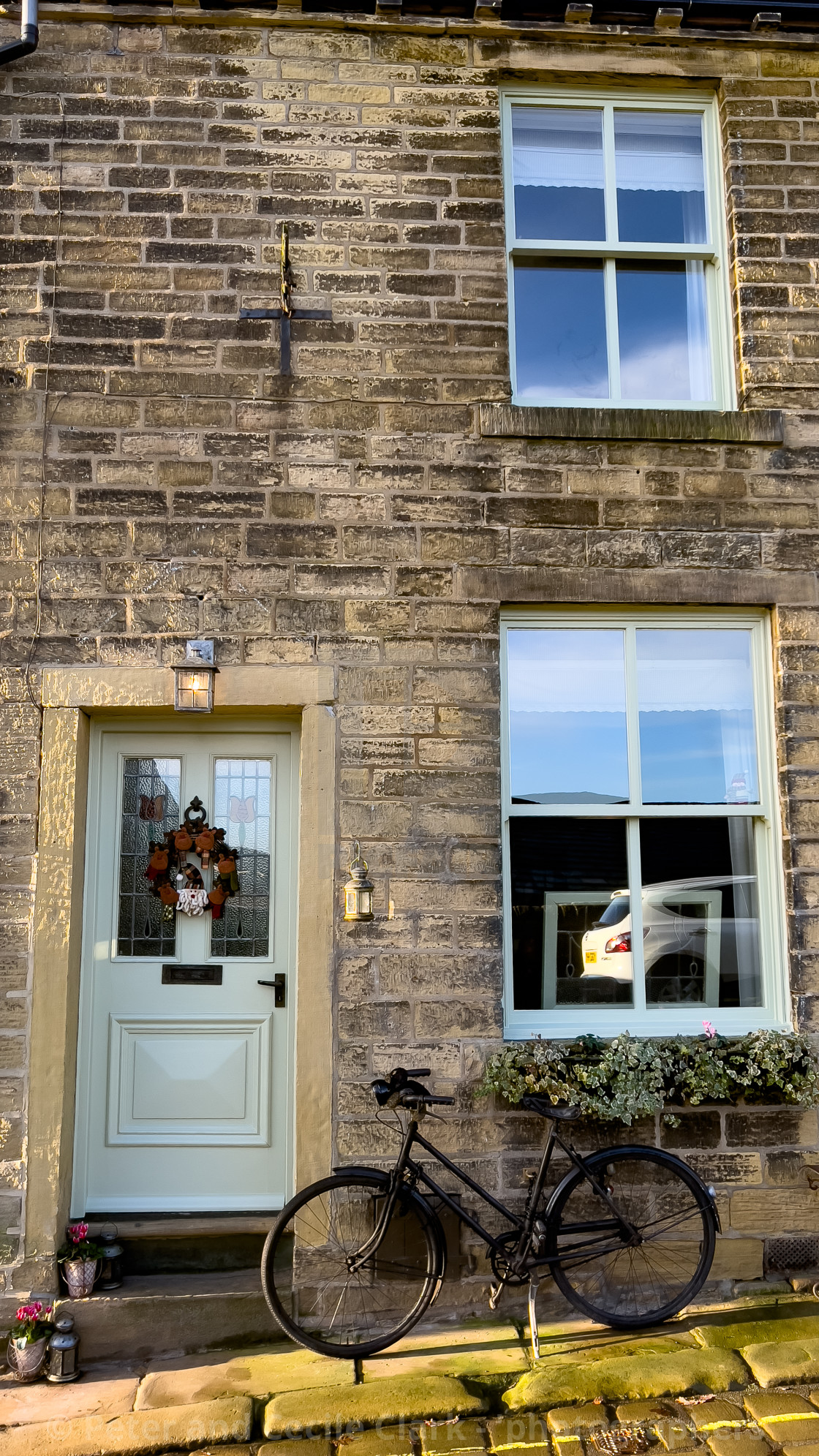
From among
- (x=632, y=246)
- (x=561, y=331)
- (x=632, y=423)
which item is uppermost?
(x=632, y=246)

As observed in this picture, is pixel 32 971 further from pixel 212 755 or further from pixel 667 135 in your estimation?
pixel 667 135

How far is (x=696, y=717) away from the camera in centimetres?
522

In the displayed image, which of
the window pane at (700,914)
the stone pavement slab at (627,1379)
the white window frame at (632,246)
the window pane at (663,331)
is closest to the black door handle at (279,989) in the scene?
the window pane at (700,914)

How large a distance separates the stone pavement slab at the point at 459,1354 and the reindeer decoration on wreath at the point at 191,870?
78.7 inches

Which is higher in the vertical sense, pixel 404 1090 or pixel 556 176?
pixel 556 176

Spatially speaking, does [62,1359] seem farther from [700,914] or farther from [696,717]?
[696,717]

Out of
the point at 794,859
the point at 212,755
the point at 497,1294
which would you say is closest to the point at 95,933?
the point at 212,755

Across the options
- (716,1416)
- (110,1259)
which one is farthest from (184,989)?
(716,1416)

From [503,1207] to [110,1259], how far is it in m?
1.71

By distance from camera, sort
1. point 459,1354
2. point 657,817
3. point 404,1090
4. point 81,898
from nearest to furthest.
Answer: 1. point 459,1354
2. point 404,1090
3. point 81,898
4. point 657,817

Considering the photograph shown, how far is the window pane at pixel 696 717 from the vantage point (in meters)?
5.18

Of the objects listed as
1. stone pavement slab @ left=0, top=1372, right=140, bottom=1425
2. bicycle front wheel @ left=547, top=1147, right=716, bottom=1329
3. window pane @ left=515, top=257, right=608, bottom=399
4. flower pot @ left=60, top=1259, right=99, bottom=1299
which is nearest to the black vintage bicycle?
bicycle front wheel @ left=547, top=1147, right=716, bottom=1329

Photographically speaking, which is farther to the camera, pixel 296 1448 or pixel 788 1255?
pixel 788 1255

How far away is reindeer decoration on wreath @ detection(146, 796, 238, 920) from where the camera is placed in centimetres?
499
